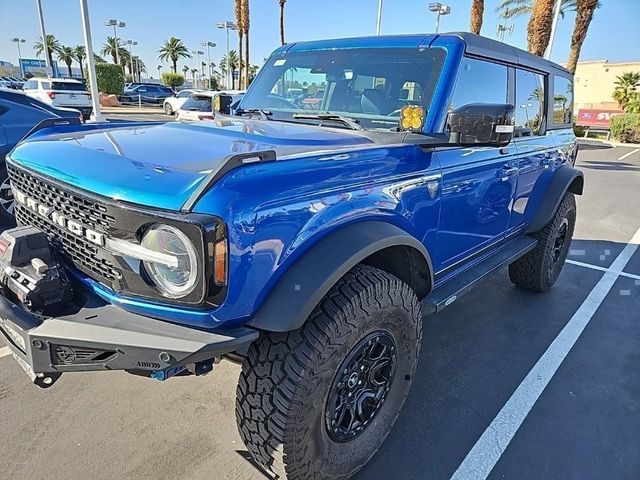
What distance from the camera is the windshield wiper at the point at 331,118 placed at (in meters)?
2.71

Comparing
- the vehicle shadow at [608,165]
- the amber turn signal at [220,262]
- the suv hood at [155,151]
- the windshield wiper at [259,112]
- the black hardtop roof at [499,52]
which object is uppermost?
the black hardtop roof at [499,52]

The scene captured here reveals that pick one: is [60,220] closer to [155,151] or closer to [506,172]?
[155,151]

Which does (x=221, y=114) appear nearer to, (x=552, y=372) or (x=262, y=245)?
(x=262, y=245)

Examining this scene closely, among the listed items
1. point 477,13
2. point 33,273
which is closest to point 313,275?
point 33,273

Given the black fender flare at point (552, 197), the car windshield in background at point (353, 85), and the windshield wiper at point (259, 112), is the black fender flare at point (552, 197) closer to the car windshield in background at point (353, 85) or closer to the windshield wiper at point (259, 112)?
the car windshield in background at point (353, 85)

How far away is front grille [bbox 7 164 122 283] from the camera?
178cm

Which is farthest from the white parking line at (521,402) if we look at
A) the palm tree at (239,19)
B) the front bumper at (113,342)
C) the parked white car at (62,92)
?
the palm tree at (239,19)

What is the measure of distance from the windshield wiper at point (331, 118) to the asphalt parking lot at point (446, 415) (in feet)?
5.53

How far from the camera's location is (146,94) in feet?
117

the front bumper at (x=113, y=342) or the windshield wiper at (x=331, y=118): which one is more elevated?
the windshield wiper at (x=331, y=118)

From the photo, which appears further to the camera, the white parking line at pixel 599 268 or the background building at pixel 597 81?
the background building at pixel 597 81

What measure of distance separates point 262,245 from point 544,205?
3237mm

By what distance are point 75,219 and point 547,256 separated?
3.92 m

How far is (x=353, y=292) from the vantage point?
77.7 inches
